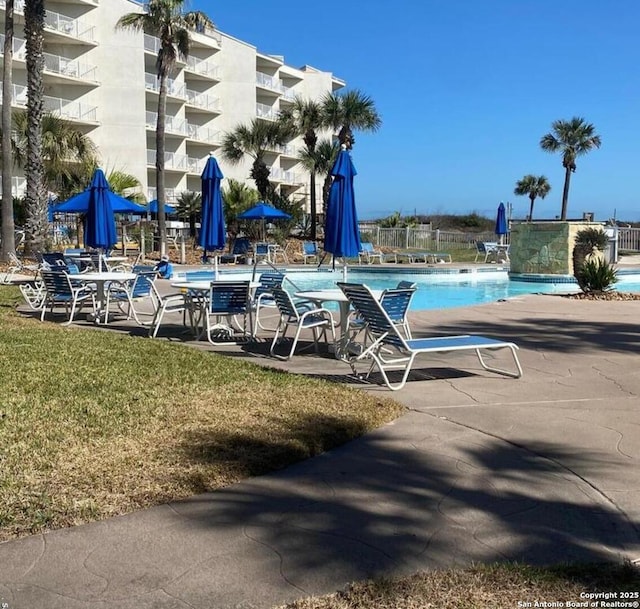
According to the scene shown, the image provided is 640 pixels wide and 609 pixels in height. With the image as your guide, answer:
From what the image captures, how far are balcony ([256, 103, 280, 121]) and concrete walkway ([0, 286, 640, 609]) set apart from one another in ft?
152

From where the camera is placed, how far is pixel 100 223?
501 inches

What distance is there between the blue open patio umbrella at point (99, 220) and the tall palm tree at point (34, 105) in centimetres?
795

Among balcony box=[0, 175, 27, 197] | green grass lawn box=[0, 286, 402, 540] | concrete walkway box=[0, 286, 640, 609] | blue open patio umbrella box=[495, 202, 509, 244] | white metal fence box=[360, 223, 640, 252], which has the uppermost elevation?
balcony box=[0, 175, 27, 197]

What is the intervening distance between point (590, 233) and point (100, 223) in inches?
441

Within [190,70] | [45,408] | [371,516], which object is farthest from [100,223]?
[190,70]

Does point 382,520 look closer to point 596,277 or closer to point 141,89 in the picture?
point 596,277

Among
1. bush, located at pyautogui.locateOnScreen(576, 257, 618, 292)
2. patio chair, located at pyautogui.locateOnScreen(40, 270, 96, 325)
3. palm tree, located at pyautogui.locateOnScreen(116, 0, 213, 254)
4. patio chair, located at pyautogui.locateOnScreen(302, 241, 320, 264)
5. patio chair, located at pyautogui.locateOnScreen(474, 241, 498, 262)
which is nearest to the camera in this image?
patio chair, located at pyautogui.locateOnScreen(40, 270, 96, 325)

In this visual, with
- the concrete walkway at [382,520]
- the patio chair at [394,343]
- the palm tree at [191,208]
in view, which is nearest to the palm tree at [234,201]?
the palm tree at [191,208]

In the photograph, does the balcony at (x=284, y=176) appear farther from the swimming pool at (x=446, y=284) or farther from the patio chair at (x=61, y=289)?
the patio chair at (x=61, y=289)

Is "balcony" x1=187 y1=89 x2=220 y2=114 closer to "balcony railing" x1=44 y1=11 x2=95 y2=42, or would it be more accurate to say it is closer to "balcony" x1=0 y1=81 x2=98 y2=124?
"balcony" x1=0 y1=81 x2=98 y2=124

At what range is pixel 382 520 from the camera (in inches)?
133

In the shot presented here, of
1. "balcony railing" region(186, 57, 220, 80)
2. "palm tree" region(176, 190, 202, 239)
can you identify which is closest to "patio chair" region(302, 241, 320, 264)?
"palm tree" region(176, 190, 202, 239)

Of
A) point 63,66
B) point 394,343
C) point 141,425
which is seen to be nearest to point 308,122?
point 63,66

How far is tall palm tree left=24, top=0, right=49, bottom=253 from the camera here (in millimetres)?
19309
